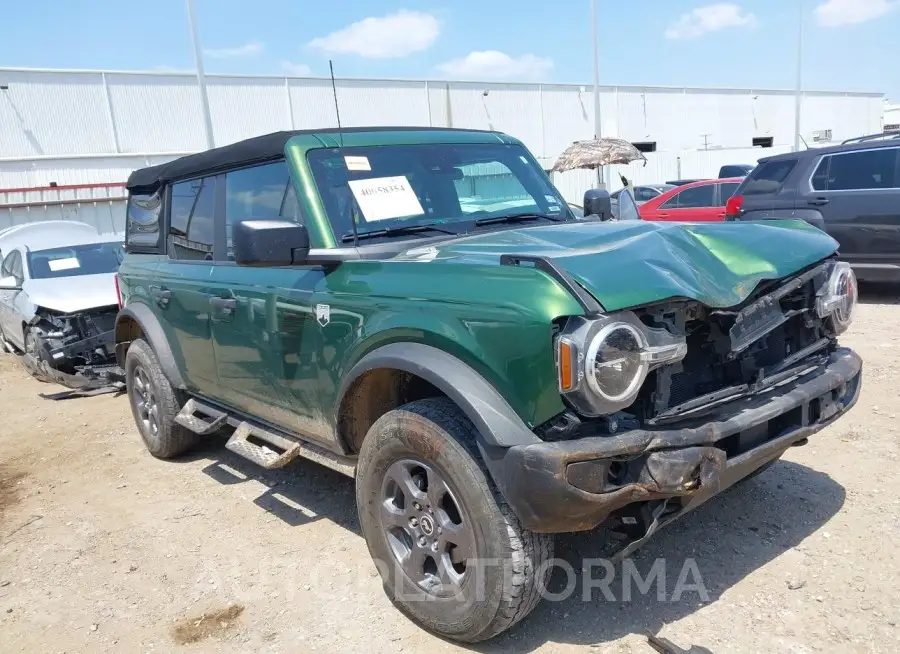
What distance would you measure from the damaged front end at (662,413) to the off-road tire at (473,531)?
144mm

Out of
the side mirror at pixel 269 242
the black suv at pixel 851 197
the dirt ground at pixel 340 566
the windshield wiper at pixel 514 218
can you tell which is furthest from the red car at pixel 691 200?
the side mirror at pixel 269 242

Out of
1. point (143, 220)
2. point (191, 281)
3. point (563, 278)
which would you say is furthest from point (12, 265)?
point (563, 278)

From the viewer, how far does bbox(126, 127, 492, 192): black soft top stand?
3.66 meters

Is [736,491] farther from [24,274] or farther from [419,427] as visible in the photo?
[24,274]

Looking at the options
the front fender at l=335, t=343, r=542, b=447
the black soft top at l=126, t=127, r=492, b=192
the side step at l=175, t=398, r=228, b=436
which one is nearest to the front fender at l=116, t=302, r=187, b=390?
the side step at l=175, t=398, r=228, b=436

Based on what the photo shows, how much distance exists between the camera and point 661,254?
268 cm

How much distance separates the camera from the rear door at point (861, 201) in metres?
7.99

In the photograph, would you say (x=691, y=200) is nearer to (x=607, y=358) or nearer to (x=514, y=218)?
(x=514, y=218)

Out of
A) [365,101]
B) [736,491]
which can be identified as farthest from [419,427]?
[365,101]

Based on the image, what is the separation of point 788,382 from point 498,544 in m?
1.37

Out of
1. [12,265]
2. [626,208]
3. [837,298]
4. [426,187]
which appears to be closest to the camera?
[837,298]

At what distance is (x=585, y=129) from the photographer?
38.5 m

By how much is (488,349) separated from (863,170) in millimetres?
7620

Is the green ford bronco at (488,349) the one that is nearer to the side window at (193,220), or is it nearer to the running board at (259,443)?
the running board at (259,443)
